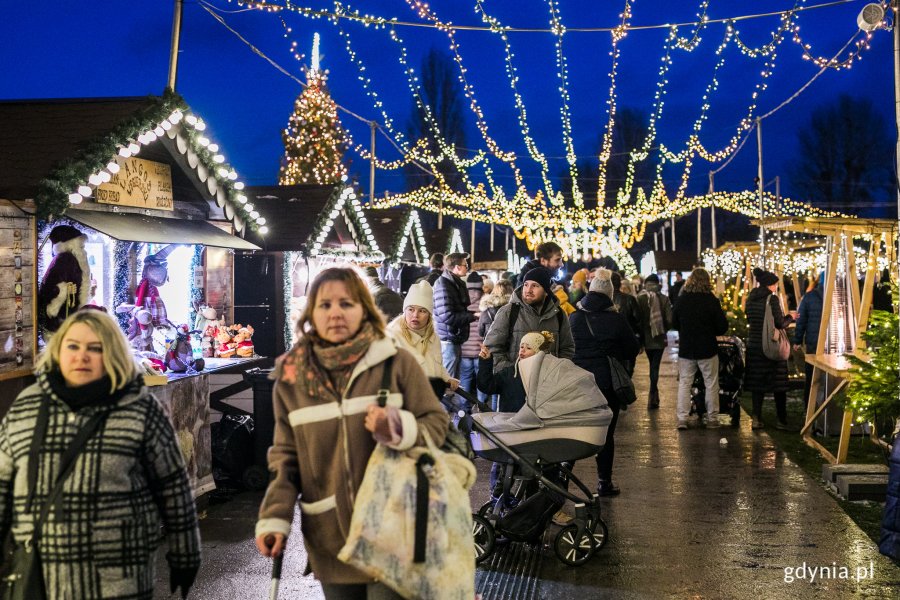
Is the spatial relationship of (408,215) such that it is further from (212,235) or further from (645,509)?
(645,509)

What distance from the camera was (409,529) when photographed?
334 centimetres

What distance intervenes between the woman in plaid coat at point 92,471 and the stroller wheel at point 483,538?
3.00 meters

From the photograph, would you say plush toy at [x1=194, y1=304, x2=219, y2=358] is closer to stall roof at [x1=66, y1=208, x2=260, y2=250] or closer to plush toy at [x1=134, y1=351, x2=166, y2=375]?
stall roof at [x1=66, y1=208, x2=260, y2=250]

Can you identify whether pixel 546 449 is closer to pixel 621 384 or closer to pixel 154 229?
pixel 621 384

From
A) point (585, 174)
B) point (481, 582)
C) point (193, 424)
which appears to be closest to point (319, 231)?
point (193, 424)

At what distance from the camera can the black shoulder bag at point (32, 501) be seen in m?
3.49

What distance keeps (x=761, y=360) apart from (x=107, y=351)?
32.8 ft

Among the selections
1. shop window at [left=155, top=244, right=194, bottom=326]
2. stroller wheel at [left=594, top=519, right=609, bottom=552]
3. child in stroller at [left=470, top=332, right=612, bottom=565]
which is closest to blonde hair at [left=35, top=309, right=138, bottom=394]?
child in stroller at [left=470, top=332, right=612, bottom=565]

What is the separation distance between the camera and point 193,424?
8000 millimetres

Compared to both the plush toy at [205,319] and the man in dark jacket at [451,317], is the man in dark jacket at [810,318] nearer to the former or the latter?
the man in dark jacket at [451,317]

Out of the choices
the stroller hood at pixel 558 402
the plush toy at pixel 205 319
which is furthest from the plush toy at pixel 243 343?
the stroller hood at pixel 558 402

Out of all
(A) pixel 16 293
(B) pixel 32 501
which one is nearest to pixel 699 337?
(A) pixel 16 293

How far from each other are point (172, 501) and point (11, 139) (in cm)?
443

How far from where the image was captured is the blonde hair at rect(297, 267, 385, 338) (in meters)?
3.66
